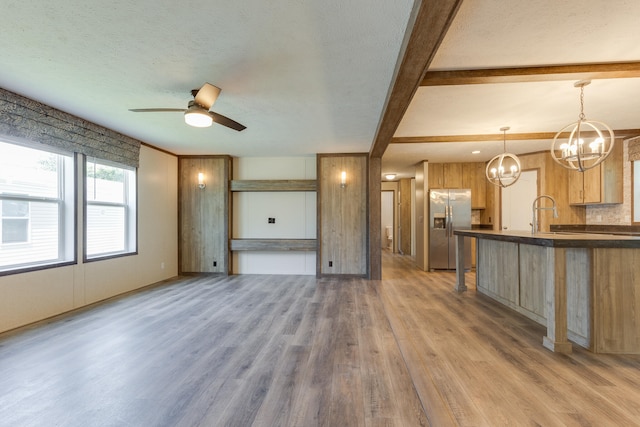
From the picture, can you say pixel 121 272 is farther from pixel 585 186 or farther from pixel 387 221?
pixel 387 221

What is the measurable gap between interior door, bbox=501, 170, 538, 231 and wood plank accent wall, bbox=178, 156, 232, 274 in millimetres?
5854

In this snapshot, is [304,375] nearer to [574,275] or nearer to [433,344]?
[433,344]

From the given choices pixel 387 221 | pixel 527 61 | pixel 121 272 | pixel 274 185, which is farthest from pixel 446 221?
pixel 121 272

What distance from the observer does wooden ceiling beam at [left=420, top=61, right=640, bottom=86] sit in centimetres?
254

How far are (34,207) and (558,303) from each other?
5.50 meters

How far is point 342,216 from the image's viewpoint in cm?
555

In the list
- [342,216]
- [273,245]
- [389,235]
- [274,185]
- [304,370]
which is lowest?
[304,370]

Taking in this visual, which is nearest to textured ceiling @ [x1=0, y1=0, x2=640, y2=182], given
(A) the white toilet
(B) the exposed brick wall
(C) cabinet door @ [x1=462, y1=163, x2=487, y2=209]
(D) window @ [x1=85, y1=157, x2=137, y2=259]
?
(B) the exposed brick wall

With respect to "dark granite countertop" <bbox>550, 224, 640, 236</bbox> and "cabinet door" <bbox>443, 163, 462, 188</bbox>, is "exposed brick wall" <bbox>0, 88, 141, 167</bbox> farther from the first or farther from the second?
"dark granite countertop" <bbox>550, 224, 640, 236</bbox>

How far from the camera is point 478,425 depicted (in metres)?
1.58

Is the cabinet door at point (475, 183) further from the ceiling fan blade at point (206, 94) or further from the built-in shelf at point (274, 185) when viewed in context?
the ceiling fan blade at point (206, 94)

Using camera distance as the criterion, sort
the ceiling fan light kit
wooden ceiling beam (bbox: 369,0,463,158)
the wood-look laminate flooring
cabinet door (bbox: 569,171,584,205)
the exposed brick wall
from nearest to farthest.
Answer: wooden ceiling beam (bbox: 369,0,463,158) → the wood-look laminate flooring → the ceiling fan light kit → the exposed brick wall → cabinet door (bbox: 569,171,584,205)

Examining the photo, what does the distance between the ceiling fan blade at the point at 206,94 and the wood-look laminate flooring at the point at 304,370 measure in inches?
88.9

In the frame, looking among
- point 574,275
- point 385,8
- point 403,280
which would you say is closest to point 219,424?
point 385,8
